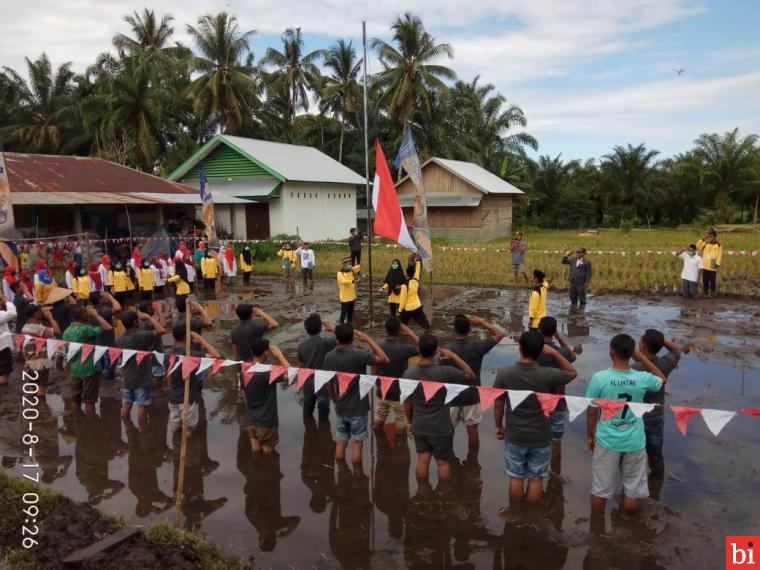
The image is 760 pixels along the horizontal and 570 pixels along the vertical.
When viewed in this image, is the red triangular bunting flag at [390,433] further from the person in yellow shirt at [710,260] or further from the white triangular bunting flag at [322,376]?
the person in yellow shirt at [710,260]

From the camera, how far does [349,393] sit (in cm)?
630

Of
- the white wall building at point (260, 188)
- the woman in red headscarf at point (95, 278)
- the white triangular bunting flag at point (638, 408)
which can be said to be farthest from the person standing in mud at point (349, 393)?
the white wall building at point (260, 188)

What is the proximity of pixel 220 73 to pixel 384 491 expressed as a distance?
1454 inches

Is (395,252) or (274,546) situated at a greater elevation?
(395,252)

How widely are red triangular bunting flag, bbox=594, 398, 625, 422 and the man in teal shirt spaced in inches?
1.8

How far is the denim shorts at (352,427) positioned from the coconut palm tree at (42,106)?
42.2 metres

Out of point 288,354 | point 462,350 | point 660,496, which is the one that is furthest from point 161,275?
point 660,496

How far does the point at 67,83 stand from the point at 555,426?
46886mm

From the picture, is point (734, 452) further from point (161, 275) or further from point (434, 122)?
point (434, 122)

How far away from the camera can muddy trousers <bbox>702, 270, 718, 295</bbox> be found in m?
15.6

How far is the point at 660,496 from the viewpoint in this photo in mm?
5836

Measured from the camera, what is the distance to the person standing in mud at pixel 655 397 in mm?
5828

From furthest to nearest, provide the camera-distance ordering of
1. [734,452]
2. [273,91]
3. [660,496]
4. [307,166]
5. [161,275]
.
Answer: [273,91]
[307,166]
[161,275]
[734,452]
[660,496]

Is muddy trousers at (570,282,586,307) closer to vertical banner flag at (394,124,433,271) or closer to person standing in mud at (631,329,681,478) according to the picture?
vertical banner flag at (394,124,433,271)
